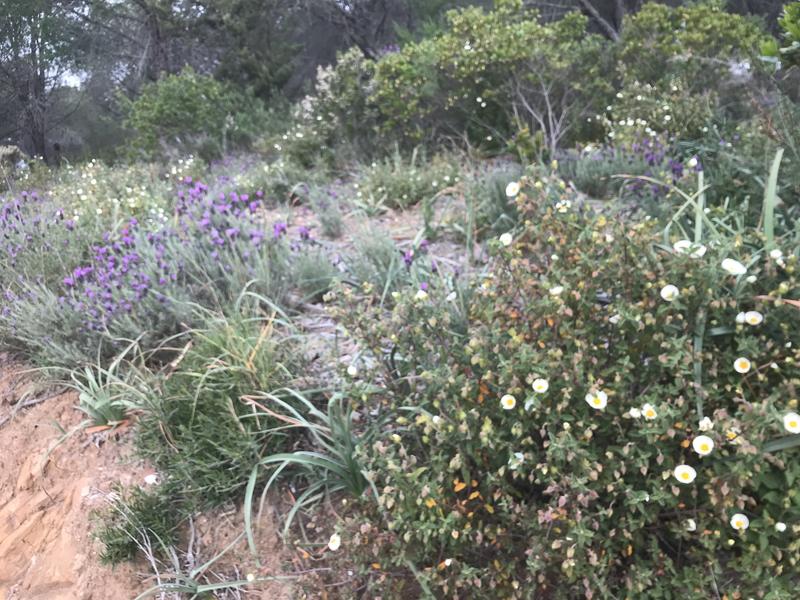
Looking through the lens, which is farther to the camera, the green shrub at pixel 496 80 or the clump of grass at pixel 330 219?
the green shrub at pixel 496 80

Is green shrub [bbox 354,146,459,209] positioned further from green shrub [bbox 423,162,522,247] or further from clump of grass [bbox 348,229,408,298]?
clump of grass [bbox 348,229,408,298]

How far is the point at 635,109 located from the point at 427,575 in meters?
5.02

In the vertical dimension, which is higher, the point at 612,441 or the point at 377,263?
the point at 377,263

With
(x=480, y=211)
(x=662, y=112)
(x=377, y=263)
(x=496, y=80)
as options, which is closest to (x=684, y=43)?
(x=662, y=112)

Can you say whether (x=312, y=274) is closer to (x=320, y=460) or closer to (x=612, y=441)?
(x=320, y=460)

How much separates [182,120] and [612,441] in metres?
9.11

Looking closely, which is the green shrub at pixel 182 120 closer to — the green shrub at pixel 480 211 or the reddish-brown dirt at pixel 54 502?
the green shrub at pixel 480 211

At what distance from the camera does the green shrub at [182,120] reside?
9.81 m

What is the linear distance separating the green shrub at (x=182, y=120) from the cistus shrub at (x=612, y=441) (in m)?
8.18

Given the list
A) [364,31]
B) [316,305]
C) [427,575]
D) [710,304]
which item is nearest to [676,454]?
[710,304]

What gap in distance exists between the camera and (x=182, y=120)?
990 cm

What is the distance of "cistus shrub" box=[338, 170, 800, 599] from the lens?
1893mm

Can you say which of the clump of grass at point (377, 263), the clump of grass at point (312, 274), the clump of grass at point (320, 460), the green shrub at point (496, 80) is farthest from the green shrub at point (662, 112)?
the clump of grass at point (320, 460)

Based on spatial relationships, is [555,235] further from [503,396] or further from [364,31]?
[364,31]
